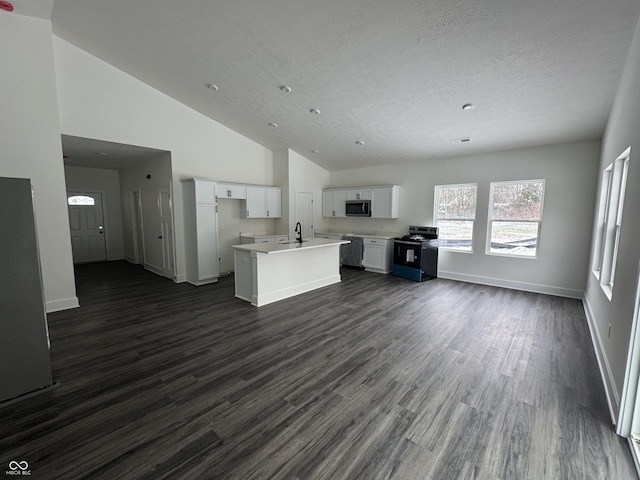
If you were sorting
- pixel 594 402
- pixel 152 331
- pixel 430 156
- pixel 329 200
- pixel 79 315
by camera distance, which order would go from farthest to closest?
pixel 329 200 → pixel 430 156 → pixel 79 315 → pixel 152 331 → pixel 594 402

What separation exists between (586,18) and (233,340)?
14.8 ft

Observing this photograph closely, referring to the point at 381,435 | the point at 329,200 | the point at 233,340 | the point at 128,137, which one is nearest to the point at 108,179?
the point at 128,137

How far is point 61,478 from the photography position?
1537mm

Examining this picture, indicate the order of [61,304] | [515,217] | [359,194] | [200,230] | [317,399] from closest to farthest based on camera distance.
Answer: [317,399], [61,304], [515,217], [200,230], [359,194]

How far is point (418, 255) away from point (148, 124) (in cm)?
589

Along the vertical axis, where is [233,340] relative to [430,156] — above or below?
below

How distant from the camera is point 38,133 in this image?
3803 mm

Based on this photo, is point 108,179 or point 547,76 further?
point 108,179

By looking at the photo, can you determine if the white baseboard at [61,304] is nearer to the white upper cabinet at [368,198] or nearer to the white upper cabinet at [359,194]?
the white upper cabinet at [368,198]

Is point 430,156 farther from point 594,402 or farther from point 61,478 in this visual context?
point 61,478

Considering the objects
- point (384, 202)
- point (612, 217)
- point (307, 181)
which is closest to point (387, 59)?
point (612, 217)

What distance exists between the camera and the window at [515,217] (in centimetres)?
506

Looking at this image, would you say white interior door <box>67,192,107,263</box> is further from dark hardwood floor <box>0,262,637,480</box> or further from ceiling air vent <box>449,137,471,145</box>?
ceiling air vent <box>449,137,471,145</box>

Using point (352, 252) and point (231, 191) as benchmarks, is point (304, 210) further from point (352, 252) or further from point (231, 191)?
point (231, 191)
